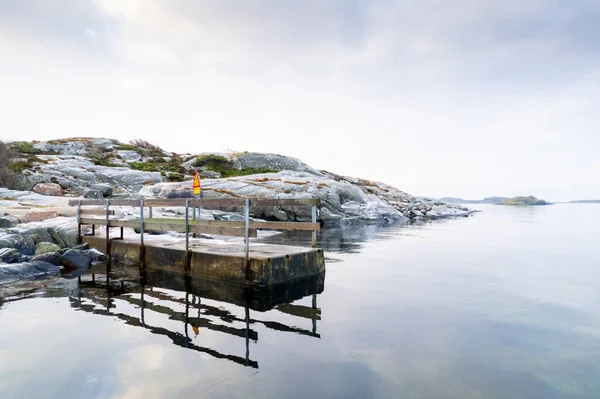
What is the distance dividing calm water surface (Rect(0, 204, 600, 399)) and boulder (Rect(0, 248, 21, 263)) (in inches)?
139

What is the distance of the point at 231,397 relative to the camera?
5371mm

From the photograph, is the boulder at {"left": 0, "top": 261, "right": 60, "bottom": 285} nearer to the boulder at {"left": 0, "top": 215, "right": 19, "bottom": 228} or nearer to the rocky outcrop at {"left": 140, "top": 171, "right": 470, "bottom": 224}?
the boulder at {"left": 0, "top": 215, "right": 19, "bottom": 228}

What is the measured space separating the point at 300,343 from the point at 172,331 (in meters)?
2.68

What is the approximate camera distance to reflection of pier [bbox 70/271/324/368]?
804 centimetres

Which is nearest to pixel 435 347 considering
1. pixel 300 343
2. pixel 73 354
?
pixel 300 343

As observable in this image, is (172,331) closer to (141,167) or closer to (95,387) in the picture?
(95,387)

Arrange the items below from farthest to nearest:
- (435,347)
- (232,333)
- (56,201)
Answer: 1. (56,201)
2. (232,333)
3. (435,347)

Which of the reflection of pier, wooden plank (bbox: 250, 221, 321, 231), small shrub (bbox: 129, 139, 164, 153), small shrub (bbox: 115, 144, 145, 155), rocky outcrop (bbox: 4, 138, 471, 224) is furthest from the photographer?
small shrub (bbox: 129, 139, 164, 153)

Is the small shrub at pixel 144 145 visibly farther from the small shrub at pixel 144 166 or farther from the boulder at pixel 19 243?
the boulder at pixel 19 243

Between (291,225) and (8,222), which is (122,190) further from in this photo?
(291,225)

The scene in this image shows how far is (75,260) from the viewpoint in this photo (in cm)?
1507

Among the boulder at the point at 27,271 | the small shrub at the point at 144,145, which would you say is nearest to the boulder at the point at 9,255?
the boulder at the point at 27,271

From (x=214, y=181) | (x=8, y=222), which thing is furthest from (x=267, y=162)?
(x=8, y=222)

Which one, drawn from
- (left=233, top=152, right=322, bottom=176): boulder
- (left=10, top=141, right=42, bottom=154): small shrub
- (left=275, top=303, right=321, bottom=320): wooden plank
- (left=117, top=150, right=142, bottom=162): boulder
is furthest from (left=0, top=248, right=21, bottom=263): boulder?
(left=10, top=141, right=42, bottom=154): small shrub
